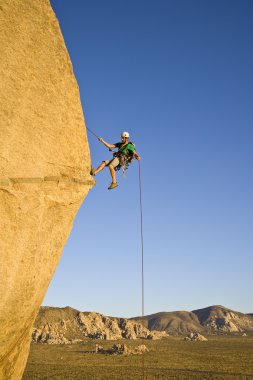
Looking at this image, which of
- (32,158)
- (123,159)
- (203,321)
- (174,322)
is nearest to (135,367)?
(123,159)

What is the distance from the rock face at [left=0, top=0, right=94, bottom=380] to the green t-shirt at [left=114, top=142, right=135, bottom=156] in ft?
7.38

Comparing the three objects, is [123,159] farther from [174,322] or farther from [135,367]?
[174,322]

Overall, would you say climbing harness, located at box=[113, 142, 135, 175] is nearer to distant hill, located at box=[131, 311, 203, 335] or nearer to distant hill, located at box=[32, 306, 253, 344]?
distant hill, located at box=[32, 306, 253, 344]

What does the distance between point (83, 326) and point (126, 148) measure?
99800mm

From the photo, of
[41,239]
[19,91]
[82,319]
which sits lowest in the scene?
[41,239]

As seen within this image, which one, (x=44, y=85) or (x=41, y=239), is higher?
(x=44, y=85)

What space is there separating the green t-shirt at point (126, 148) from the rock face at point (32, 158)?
2.25m

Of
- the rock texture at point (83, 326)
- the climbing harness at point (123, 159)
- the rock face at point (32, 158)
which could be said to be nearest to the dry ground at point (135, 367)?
the climbing harness at point (123, 159)

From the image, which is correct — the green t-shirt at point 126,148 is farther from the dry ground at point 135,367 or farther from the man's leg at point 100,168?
the dry ground at point 135,367

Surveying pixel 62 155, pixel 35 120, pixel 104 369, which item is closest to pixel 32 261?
pixel 62 155

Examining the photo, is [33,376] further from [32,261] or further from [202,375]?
[32,261]

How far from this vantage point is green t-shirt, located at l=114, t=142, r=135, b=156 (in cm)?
897

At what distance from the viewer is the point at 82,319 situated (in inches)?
4085

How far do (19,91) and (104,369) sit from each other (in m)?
39.3
